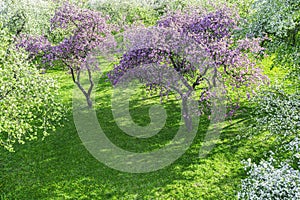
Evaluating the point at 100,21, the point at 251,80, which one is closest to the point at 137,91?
the point at 100,21

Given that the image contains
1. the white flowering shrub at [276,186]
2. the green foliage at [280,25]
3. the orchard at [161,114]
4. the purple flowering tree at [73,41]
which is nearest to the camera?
the white flowering shrub at [276,186]

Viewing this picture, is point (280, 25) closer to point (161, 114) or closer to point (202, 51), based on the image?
point (202, 51)

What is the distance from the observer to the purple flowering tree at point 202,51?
16531mm

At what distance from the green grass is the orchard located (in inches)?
2.6

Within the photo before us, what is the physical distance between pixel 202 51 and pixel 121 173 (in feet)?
28.7

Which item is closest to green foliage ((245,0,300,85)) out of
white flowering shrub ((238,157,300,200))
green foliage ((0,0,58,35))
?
white flowering shrub ((238,157,300,200))

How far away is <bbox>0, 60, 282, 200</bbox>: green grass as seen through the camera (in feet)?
49.4

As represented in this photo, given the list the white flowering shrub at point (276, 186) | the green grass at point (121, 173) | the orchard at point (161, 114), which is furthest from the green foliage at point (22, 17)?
the white flowering shrub at point (276, 186)

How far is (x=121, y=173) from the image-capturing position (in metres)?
16.5

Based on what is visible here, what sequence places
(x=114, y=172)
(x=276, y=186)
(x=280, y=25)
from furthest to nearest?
(x=114, y=172)
(x=280, y=25)
(x=276, y=186)

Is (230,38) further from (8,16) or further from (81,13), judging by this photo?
(8,16)

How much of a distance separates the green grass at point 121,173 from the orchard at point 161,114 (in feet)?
0.22

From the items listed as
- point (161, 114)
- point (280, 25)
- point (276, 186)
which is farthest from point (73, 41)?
point (276, 186)

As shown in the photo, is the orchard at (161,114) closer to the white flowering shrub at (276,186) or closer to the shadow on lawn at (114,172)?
the shadow on lawn at (114,172)
